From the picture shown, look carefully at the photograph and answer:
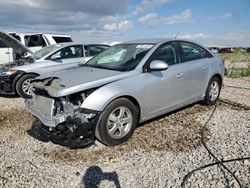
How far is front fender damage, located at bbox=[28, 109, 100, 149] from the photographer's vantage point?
139 inches

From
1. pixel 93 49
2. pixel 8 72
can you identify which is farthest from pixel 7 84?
pixel 93 49

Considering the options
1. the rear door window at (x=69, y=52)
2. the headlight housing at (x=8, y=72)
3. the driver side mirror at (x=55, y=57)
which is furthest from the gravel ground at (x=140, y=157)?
the rear door window at (x=69, y=52)

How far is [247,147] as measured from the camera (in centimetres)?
389

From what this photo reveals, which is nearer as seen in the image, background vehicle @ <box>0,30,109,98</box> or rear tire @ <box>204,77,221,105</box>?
rear tire @ <box>204,77,221,105</box>

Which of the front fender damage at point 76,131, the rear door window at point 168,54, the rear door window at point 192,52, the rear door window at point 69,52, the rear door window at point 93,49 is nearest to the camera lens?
the front fender damage at point 76,131

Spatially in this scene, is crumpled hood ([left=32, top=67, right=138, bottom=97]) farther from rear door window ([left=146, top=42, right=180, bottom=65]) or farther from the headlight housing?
the headlight housing

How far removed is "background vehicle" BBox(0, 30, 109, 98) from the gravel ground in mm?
2186

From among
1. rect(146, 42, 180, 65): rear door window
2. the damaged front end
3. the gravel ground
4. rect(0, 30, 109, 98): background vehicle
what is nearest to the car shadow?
the gravel ground

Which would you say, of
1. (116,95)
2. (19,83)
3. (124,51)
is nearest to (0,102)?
(19,83)

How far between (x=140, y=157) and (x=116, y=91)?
1.02 metres

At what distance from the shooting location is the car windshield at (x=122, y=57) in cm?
436

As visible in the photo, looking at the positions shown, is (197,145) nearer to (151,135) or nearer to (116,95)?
(151,135)

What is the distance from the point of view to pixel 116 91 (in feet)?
12.4

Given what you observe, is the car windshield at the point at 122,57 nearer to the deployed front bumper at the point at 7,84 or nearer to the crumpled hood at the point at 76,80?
the crumpled hood at the point at 76,80
